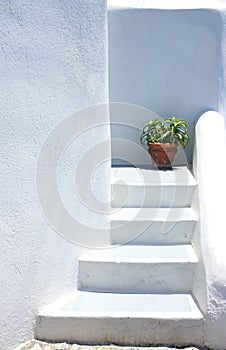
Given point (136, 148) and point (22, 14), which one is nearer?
point (22, 14)

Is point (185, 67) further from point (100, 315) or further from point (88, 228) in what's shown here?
point (100, 315)

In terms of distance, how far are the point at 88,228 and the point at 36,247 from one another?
2.83ft

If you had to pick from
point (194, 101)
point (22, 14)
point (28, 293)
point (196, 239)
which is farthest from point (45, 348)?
point (194, 101)

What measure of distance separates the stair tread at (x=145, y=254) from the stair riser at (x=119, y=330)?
65 cm

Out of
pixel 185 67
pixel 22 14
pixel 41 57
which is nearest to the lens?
pixel 22 14

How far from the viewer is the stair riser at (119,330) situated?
3.58 m

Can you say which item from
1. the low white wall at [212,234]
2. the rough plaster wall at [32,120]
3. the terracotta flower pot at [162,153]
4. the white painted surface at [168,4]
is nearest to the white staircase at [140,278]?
the low white wall at [212,234]

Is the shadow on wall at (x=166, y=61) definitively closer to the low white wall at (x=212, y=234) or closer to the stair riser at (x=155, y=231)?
the low white wall at (x=212, y=234)

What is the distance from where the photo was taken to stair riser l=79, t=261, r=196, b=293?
4.02 meters

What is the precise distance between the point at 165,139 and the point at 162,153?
8.0 inches

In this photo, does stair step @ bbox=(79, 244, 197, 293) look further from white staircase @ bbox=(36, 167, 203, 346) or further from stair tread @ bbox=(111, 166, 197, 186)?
stair tread @ bbox=(111, 166, 197, 186)

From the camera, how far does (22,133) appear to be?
334 cm

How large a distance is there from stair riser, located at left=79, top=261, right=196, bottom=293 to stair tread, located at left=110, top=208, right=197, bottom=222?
626mm

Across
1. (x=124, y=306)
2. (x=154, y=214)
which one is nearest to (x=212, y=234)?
(x=154, y=214)
